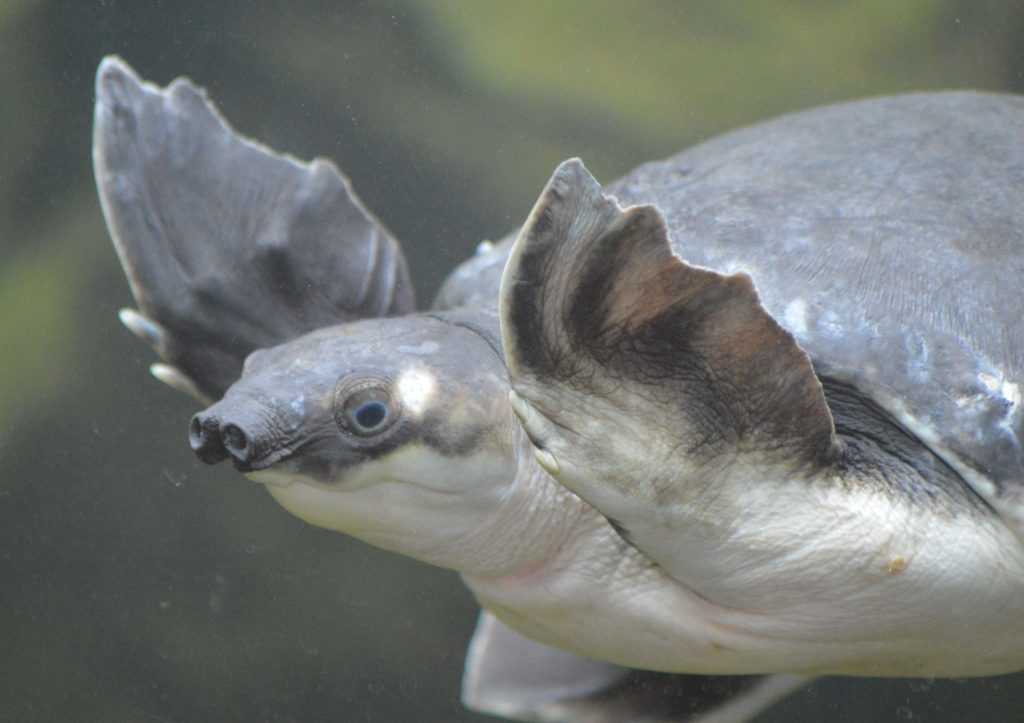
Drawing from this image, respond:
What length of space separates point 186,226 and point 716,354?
1340 millimetres

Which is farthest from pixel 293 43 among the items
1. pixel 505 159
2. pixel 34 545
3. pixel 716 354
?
pixel 716 354

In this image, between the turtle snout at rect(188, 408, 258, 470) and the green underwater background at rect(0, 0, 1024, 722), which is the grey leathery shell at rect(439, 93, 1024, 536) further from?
the green underwater background at rect(0, 0, 1024, 722)

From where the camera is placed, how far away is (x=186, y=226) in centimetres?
194

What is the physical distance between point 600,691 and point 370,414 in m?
1.01

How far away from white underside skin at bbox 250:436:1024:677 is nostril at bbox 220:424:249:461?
0.08m

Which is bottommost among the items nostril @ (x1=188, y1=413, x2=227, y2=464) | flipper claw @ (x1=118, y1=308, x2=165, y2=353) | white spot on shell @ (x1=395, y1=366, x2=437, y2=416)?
nostril @ (x1=188, y1=413, x2=227, y2=464)

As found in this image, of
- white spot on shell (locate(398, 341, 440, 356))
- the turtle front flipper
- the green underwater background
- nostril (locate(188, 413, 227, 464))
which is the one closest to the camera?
the turtle front flipper

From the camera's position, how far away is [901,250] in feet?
4.68

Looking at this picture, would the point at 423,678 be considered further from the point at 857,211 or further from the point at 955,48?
the point at 955,48

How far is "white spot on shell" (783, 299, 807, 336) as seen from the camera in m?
1.34

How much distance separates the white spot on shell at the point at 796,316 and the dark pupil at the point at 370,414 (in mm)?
648

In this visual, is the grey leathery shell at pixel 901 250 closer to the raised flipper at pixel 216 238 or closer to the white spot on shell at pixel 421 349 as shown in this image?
the white spot on shell at pixel 421 349

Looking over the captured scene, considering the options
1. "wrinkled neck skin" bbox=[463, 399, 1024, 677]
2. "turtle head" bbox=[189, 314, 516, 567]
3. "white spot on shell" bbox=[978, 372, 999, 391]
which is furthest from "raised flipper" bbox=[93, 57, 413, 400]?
"white spot on shell" bbox=[978, 372, 999, 391]

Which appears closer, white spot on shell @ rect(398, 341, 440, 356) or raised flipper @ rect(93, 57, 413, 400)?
white spot on shell @ rect(398, 341, 440, 356)
